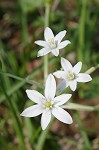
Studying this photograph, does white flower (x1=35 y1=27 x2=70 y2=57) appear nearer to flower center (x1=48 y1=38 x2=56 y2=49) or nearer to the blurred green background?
flower center (x1=48 y1=38 x2=56 y2=49)

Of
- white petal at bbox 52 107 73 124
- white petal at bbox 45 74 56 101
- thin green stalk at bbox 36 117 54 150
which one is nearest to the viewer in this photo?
white petal at bbox 52 107 73 124

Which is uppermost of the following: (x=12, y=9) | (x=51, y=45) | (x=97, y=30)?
(x=12, y=9)

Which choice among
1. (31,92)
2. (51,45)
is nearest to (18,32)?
(51,45)

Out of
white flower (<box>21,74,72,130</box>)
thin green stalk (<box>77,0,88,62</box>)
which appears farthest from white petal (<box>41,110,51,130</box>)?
thin green stalk (<box>77,0,88,62</box>)

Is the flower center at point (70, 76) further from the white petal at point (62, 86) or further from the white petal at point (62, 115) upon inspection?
the white petal at point (62, 115)

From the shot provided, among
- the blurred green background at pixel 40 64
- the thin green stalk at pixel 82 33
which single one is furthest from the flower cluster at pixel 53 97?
the thin green stalk at pixel 82 33

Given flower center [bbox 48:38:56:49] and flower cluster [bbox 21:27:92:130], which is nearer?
flower cluster [bbox 21:27:92:130]

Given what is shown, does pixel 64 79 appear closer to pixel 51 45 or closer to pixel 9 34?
pixel 51 45
